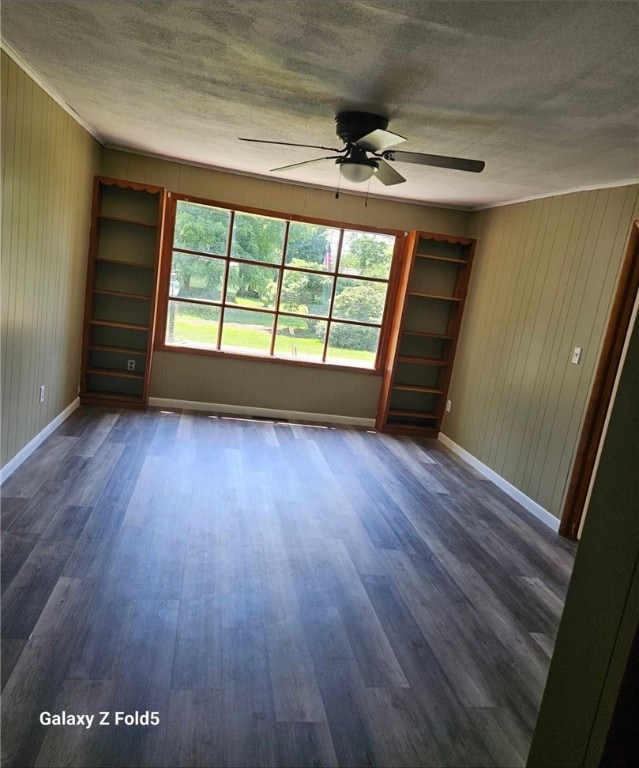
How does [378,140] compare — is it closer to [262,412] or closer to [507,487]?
[507,487]

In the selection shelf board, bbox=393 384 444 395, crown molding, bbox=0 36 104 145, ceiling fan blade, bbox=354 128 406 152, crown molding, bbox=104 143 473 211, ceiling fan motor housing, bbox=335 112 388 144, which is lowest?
shelf board, bbox=393 384 444 395

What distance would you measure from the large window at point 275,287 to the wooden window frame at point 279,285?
0.05 ft

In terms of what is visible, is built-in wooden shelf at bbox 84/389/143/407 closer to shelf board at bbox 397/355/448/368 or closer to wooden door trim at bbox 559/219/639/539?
shelf board at bbox 397/355/448/368

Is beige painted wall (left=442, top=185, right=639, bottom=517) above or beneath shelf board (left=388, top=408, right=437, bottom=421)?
above

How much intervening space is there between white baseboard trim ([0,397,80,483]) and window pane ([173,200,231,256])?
1926mm

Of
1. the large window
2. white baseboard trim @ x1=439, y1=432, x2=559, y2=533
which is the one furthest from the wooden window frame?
white baseboard trim @ x1=439, y1=432, x2=559, y2=533

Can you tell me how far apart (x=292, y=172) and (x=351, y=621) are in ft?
13.1

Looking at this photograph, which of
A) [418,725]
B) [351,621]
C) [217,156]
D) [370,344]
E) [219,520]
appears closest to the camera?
[418,725]

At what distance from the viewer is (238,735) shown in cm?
169

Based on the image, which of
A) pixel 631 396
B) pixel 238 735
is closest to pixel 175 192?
pixel 238 735

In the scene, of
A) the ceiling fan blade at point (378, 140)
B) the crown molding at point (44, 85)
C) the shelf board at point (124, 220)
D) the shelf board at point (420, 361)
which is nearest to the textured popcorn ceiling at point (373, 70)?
the crown molding at point (44, 85)

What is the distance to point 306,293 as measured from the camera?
5.64 metres

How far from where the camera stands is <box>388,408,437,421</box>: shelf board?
5727mm

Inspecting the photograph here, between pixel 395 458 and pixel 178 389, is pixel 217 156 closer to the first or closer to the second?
pixel 178 389
